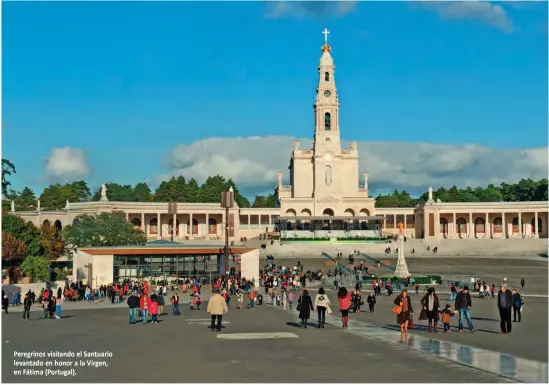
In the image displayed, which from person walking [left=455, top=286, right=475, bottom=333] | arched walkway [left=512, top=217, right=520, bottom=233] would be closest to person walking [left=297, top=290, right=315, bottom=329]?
person walking [left=455, top=286, right=475, bottom=333]

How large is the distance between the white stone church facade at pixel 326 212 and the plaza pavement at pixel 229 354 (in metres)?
87.0

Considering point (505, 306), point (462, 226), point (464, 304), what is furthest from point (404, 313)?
point (462, 226)

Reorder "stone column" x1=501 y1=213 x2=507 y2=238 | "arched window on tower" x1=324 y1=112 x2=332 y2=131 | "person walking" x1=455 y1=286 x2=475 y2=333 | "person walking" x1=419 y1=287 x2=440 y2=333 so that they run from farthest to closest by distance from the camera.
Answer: "arched window on tower" x1=324 y1=112 x2=332 y2=131 < "stone column" x1=501 y1=213 x2=507 y2=238 < "person walking" x1=455 y1=286 x2=475 y2=333 < "person walking" x1=419 y1=287 x2=440 y2=333

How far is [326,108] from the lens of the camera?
122438 mm

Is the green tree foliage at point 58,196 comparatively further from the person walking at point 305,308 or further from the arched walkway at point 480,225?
the person walking at point 305,308

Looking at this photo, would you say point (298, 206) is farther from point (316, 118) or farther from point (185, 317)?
point (185, 317)

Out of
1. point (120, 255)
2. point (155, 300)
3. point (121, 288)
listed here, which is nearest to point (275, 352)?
point (155, 300)

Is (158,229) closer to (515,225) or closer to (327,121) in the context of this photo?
(327,121)

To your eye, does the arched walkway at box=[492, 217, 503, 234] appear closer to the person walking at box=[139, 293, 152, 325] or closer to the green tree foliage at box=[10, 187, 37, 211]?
the green tree foliage at box=[10, 187, 37, 211]

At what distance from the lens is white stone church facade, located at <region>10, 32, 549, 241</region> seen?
11425cm

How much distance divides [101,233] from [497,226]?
2869 inches

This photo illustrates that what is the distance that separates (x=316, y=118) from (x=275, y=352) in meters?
105

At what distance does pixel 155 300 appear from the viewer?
2875 centimetres

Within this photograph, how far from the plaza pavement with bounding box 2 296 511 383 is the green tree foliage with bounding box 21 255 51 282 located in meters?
32.6
